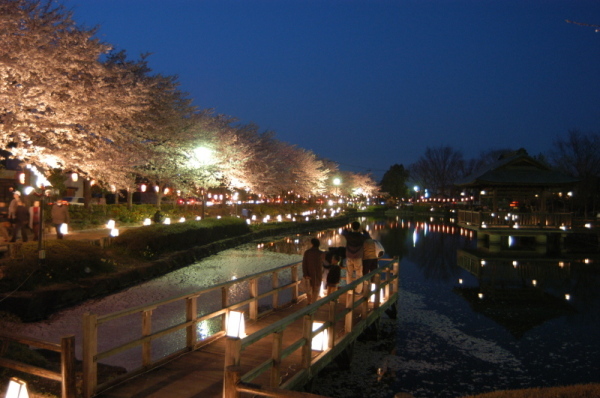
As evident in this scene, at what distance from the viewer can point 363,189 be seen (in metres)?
86.9

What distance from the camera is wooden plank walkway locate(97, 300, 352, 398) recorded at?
19.4 feet

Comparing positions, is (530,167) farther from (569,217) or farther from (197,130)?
Result: (197,130)

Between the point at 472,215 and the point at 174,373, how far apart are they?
28725 millimetres

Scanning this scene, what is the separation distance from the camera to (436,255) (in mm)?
27312

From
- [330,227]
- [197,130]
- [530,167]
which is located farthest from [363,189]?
[197,130]

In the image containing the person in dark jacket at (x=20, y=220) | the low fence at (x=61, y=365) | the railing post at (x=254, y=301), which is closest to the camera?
the low fence at (x=61, y=365)

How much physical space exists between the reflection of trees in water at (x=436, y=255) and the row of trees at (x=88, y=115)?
13241mm

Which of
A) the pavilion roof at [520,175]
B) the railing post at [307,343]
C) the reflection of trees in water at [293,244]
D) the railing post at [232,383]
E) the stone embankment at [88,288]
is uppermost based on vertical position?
the pavilion roof at [520,175]

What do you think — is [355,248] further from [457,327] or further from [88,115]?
[88,115]

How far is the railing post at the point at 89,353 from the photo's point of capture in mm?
5527

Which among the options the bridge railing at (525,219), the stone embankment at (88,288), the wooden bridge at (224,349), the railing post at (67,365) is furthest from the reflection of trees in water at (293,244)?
the railing post at (67,365)

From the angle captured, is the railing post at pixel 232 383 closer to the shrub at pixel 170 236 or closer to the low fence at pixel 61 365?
the low fence at pixel 61 365

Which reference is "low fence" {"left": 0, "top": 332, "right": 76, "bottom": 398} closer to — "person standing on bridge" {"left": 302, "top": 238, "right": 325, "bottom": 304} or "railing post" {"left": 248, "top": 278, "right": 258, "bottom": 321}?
"railing post" {"left": 248, "top": 278, "right": 258, "bottom": 321}

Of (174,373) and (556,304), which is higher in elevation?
(174,373)
